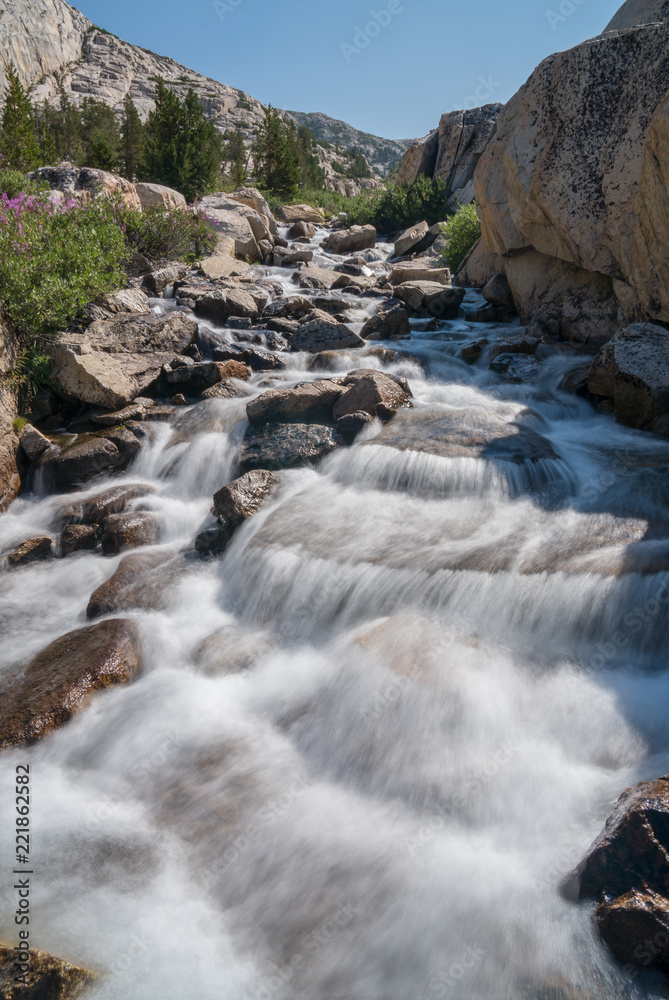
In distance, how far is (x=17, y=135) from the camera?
2725 centimetres

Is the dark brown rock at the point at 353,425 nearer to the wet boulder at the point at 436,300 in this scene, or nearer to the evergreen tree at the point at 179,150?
the wet boulder at the point at 436,300

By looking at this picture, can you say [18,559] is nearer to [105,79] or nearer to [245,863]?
[245,863]

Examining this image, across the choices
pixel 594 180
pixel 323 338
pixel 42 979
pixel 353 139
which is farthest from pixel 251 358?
pixel 353 139

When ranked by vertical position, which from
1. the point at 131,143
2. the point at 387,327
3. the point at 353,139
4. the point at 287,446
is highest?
the point at 353,139

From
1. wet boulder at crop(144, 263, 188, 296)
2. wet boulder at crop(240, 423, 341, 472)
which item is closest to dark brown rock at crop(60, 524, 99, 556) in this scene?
wet boulder at crop(240, 423, 341, 472)

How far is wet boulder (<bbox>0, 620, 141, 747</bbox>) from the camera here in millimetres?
3828

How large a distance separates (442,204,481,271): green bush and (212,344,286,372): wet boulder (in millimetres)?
8680

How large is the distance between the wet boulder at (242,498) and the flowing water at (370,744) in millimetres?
158

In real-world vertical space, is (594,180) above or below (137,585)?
above

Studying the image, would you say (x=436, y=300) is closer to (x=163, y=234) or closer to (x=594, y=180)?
(x=594, y=180)

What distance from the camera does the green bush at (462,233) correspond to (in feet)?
50.7

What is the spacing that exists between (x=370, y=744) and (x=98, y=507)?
15.2 feet

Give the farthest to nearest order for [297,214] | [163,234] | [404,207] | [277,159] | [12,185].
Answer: [277,159], [297,214], [404,207], [163,234], [12,185]

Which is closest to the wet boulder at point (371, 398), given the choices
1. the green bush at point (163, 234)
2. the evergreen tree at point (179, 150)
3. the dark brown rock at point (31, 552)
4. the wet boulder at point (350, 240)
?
the dark brown rock at point (31, 552)
